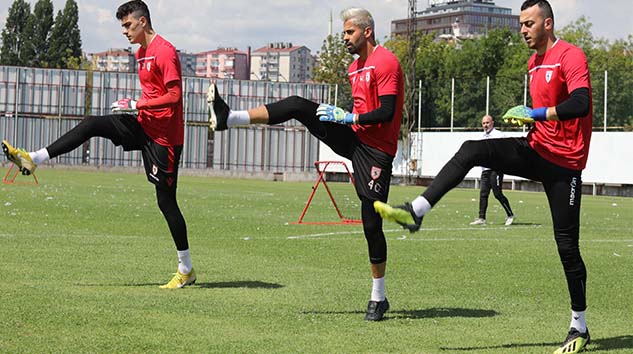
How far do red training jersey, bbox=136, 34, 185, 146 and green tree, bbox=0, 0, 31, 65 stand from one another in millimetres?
113910

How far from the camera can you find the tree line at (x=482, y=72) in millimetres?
48656

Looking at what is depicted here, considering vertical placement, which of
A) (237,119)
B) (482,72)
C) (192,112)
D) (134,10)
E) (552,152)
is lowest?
(552,152)

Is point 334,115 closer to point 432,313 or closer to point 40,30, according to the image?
point 432,313

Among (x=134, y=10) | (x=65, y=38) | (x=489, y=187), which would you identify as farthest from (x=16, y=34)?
(x=134, y=10)

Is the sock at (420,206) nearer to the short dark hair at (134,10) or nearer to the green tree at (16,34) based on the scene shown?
the short dark hair at (134,10)

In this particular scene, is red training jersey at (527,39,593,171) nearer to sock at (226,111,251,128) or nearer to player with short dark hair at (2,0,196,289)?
sock at (226,111,251,128)

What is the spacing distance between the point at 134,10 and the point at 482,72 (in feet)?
285

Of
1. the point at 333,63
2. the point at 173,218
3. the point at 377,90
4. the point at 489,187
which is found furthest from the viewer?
the point at 333,63

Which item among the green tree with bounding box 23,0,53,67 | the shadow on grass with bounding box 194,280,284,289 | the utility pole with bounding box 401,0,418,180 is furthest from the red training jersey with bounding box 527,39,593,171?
the green tree with bounding box 23,0,53,67

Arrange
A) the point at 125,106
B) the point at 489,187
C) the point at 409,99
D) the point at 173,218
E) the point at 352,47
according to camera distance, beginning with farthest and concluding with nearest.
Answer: the point at 409,99 < the point at 489,187 < the point at 173,218 < the point at 125,106 < the point at 352,47

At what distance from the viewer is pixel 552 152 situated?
7.89 meters

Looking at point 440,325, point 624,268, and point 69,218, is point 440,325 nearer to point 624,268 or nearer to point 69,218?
point 624,268

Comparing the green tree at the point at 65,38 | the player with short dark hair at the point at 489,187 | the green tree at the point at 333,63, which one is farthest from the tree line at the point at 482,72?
the green tree at the point at 65,38

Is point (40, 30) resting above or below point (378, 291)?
above
